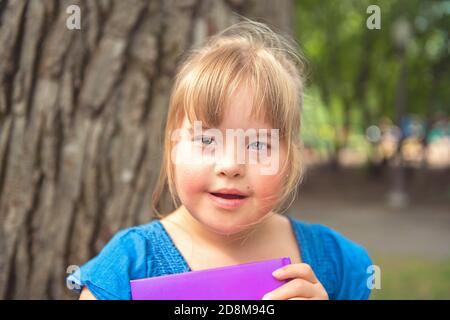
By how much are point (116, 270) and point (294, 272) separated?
1.51ft

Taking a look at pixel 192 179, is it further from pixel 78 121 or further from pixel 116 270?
pixel 78 121

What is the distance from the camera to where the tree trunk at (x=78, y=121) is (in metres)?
1.88

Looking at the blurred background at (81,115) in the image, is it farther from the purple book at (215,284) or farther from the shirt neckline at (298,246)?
the purple book at (215,284)

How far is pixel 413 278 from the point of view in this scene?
6.04 metres

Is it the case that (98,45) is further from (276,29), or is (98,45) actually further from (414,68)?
(414,68)

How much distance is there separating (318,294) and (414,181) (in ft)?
47.6

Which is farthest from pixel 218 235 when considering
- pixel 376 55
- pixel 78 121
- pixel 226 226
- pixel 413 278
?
pixel 376 55

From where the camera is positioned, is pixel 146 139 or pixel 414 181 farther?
pixel 414 181

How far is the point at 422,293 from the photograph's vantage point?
534 cm

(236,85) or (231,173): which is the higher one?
(236,85)

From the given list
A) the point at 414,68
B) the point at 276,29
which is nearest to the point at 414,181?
the point at 414,68

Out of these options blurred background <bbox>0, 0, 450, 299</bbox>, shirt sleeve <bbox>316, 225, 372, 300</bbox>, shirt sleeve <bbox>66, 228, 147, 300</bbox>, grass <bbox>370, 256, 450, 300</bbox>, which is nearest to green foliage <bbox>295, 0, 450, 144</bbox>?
grass <bbox>370, 256, 450, 300</bbox>

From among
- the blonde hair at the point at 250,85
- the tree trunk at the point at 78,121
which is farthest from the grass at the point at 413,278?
the blonde hair at the point at 250,85
